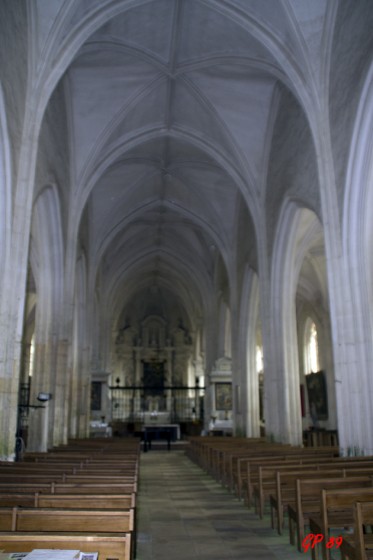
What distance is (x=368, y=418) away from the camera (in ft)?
29.9

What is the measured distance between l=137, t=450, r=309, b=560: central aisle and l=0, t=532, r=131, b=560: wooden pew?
9.77 feet

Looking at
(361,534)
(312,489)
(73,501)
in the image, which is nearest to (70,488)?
(73,501)

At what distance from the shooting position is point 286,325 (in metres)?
15.8

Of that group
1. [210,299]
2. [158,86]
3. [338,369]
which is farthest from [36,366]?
[210,299]

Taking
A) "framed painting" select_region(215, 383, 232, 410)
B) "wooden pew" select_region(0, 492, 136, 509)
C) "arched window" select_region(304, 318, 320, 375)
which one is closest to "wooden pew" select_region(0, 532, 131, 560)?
"wooden pew" select_region(0, 492, 136, 509)

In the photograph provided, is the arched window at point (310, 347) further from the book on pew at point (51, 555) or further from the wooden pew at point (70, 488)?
the book on pew at point (51, 555)

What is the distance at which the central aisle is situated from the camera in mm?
5309

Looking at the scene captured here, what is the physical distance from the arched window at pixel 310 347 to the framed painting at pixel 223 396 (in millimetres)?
5685

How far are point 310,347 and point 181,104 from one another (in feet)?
56.4

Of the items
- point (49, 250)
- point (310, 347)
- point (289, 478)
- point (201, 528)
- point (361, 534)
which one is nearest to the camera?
point (361, 534)

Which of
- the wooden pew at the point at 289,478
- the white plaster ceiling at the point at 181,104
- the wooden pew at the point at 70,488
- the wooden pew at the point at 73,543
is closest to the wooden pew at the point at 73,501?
the wooden pew at the point at 70,488

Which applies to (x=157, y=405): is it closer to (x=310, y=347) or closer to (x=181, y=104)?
(x=310, y=347)

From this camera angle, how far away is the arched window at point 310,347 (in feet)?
92.6

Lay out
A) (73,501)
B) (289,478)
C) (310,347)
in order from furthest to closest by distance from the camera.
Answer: (310,347), (289,478), (73,501)
